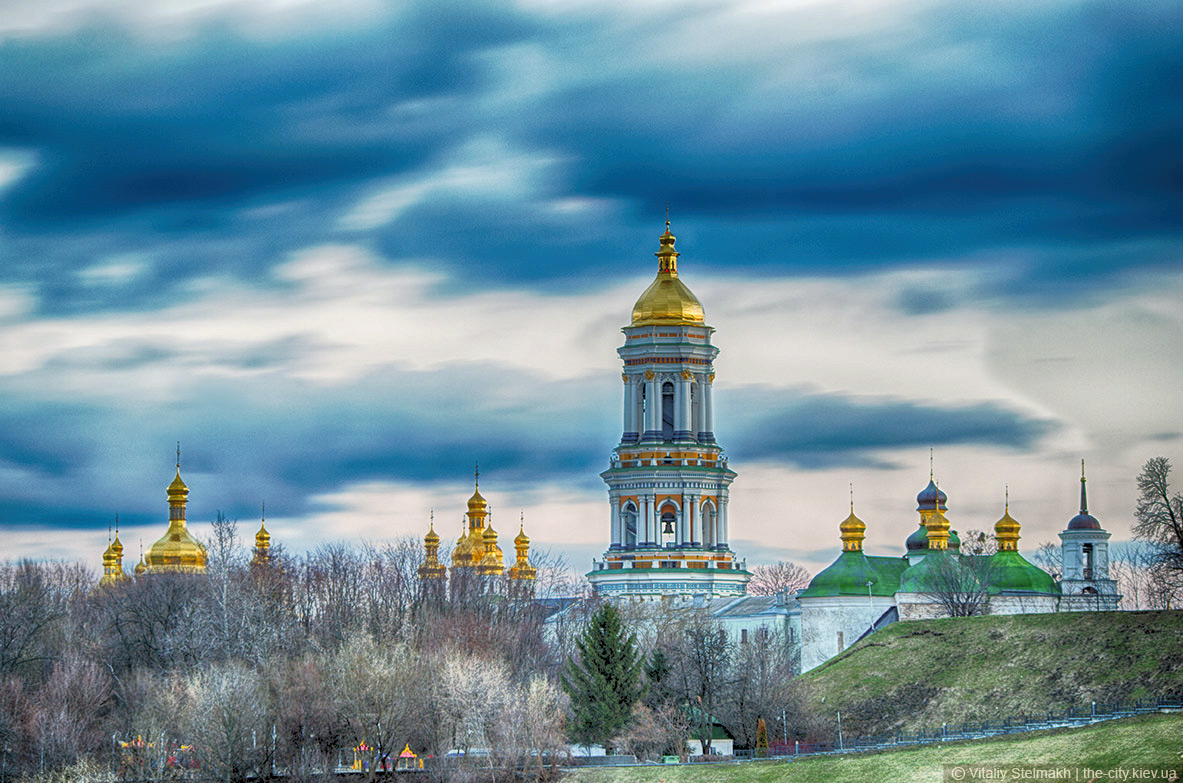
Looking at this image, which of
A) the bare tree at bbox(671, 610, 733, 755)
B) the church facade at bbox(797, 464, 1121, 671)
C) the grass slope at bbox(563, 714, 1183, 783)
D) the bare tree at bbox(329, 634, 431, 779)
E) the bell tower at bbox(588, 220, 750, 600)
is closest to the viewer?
the grass slope at bbox(563, 714, 1183, 783)

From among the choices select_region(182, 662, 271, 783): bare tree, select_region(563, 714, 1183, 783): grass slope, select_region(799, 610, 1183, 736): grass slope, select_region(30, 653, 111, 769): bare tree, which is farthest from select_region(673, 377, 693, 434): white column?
select_region(563, 714, 1183, 783): grass slope

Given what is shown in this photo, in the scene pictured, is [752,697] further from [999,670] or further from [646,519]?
[646,519]

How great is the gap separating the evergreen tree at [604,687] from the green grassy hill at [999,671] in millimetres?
8334

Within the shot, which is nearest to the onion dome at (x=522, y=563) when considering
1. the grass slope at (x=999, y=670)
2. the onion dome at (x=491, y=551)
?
the onion dome at (x=491, y=551)

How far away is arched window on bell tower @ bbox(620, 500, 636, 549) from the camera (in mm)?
114000

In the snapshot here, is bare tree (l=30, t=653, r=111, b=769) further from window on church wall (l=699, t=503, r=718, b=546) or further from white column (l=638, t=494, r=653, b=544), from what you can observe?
window on church wall (l=699, t=503, r=718, b=546)

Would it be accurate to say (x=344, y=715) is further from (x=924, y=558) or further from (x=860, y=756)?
(x=924, y=558)

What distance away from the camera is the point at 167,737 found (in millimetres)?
65375

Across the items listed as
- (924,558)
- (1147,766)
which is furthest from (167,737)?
(924,558)

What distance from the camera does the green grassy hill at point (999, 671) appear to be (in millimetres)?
70438

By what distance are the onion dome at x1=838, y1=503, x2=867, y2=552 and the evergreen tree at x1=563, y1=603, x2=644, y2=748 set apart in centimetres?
3646

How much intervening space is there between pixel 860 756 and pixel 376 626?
26243 millimetres

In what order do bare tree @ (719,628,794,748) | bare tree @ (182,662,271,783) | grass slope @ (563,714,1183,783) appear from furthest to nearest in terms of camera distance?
bare tree @ (719,628,794,748)
bare tree @ (182,662,271,783)
grass slope @ (563,714,1183,783)

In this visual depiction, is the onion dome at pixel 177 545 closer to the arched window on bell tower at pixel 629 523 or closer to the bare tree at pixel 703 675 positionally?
the arched window on bell tower at pixel 629 523
